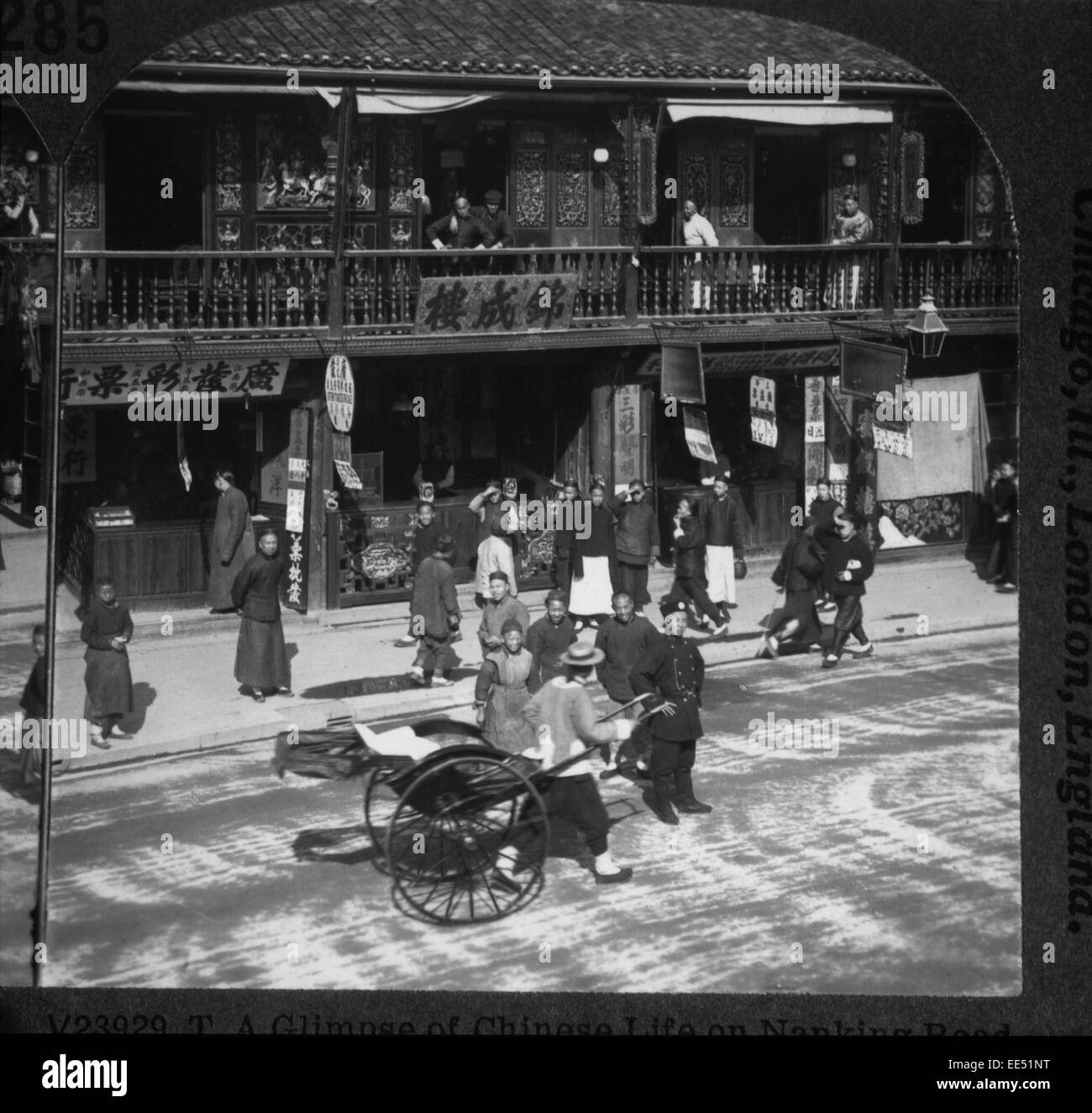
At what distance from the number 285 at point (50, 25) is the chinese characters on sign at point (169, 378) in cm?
603

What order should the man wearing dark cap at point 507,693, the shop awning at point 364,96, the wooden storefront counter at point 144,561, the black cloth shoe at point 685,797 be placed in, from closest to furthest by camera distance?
1. the man wearing dark cap at point 507,693
2. the black cloth shoe at point 685,797
3. the shop awning at point 364,96
4. the wooden storefront counter at point 144,561

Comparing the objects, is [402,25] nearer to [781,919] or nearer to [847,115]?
[847,115]

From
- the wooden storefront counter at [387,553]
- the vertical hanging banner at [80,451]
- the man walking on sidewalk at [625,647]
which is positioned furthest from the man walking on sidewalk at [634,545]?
the vertical hanging banner at [80,451]

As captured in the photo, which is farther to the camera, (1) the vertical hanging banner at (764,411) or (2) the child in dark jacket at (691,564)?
(1) the vertical hanging banner at (764,411)

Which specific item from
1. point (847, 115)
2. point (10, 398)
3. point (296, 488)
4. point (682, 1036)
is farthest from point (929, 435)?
point (682, 1036)

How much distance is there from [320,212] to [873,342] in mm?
6332

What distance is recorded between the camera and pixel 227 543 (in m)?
20.3

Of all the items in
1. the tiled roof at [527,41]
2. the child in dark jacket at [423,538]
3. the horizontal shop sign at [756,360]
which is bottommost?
the child in dark jacket at [423,538]

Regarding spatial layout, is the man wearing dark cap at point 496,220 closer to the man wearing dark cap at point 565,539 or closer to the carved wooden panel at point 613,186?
the carved wooden panel at point 613,186

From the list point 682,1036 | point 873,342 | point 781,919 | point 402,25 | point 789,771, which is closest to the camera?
point 682,1036

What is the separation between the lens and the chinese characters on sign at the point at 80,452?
68.4ft

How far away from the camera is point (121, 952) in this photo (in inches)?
534

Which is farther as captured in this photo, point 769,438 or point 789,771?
point 769,438

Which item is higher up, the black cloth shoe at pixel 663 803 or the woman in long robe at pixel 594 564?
the woman in long robe at pixel 594 564
